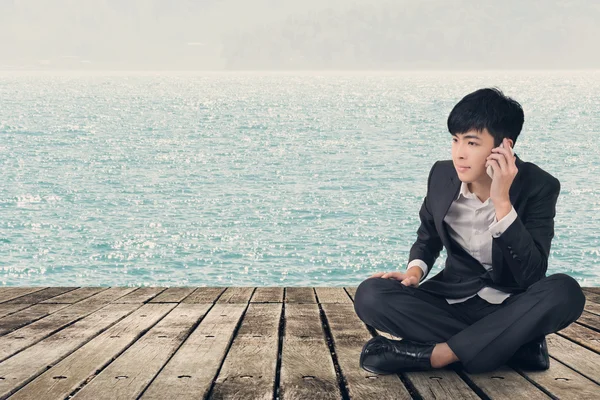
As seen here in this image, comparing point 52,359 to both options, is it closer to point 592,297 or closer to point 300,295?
point 300,295

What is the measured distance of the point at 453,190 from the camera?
2551mm

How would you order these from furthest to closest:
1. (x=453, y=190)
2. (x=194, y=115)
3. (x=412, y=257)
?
1. (x=194, y=115)
2. (x=412, y=257)
3. (x=453, y=190)

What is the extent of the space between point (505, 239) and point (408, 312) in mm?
435

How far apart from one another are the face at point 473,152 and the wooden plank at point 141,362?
1.18 meters

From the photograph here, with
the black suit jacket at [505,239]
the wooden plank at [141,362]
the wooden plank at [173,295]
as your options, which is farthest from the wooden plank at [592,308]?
the wooden plank at [173,295]

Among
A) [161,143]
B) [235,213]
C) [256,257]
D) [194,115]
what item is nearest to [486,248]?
[256,257]

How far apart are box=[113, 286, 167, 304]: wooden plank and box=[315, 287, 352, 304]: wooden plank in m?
0.87

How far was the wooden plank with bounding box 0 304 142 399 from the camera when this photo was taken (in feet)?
7.57

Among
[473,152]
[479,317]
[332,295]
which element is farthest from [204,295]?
[473,152]

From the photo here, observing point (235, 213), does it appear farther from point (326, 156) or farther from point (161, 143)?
point (161, 143)

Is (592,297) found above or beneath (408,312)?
beneath

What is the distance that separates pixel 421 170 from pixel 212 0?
54.6 m

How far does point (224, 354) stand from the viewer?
2.71m

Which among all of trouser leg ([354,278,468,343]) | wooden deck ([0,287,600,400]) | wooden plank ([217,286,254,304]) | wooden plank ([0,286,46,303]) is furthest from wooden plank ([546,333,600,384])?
wooden plank ([0,286,46,303])
